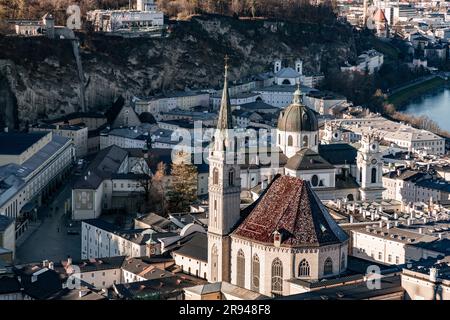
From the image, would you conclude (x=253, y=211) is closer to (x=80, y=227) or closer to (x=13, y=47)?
(x=80, y=227)

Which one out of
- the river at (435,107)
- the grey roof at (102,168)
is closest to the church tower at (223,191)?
the grey roof at (102,168)

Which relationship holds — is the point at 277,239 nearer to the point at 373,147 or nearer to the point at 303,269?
the point at 303,269

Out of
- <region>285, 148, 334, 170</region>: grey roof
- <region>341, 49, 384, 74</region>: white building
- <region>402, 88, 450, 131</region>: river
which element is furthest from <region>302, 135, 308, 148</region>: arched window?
<region>341, 49, 384, 74</region>: white building

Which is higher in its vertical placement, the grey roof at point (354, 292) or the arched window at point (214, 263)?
the grey roof at point (354, 292)

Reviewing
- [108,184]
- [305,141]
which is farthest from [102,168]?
[305,141]

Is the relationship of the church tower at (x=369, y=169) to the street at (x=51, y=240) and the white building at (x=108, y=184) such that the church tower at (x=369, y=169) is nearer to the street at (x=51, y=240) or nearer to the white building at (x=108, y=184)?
the white building at (x=108, y=184)

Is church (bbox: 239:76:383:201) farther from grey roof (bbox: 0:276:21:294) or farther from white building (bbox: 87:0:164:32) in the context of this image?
white building (bbox: 87:0:164:32)
